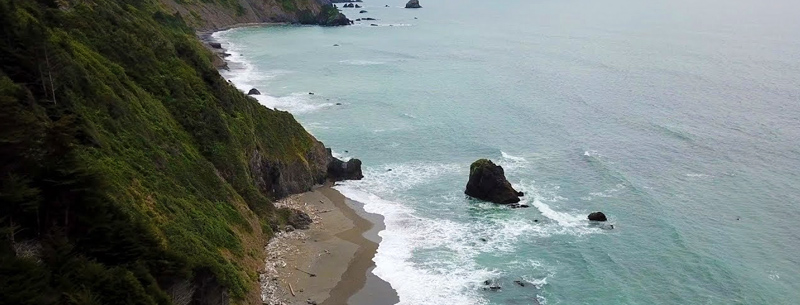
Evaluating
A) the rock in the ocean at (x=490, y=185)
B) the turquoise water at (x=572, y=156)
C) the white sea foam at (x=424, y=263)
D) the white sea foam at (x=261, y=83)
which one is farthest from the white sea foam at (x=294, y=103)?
the white sea foam at (x=424, y=263)

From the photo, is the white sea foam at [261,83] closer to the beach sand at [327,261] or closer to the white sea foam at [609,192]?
the beach sand at [327,261]

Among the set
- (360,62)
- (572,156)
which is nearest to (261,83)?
(360,62)

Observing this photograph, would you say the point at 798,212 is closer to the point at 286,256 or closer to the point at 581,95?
the point at 286,256

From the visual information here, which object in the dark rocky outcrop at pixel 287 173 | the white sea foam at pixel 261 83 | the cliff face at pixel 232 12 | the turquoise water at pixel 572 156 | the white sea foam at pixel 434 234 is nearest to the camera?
the white sea foam at pixel 434 234

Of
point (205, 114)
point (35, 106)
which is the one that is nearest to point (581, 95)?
point (205, 114)

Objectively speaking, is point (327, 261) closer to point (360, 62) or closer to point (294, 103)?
point (294, 103)

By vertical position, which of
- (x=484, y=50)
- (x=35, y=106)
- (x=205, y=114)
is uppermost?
(x=35, y=106)
